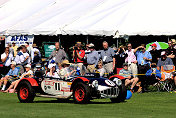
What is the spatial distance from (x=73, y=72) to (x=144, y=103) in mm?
2544

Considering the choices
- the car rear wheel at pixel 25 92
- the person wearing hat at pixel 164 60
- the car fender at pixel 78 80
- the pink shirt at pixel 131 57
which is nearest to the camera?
the car fender at pixel 78 80

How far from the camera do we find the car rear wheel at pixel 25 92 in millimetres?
15197

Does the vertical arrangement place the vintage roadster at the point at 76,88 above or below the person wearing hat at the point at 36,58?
below

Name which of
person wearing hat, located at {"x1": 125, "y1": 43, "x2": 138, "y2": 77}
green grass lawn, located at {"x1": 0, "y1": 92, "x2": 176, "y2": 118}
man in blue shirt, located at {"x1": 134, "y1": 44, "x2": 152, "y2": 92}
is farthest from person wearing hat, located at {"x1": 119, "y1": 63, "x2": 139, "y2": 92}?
green grass lawn, located at {"x1": 0, "y1": 92, "x2": 176, "y2": 118}

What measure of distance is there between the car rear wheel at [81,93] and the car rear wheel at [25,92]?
145cm

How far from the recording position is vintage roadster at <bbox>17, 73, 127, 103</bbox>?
14352 millimetres

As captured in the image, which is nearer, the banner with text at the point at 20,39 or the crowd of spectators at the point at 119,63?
the crowd of spectators at the point at 119,63

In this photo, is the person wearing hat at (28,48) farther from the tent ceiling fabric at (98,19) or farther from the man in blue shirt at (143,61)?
the man in blue shirt at (143,61)

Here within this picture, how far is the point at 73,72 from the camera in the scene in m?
16.0

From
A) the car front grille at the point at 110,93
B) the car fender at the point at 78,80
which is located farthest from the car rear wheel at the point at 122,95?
the car fender at the point at 78,80

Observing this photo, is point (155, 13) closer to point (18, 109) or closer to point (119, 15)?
point (119, 15)

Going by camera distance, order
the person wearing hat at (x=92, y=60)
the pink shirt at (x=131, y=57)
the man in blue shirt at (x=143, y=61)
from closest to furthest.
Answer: the man in blue shirt at (x=143, y=61)
the pink shirt at (x=131, y=57)
the person wearing hat at (x=92, y=60)

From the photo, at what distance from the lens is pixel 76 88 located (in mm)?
14523

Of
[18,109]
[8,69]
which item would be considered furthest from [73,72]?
[8,69]
